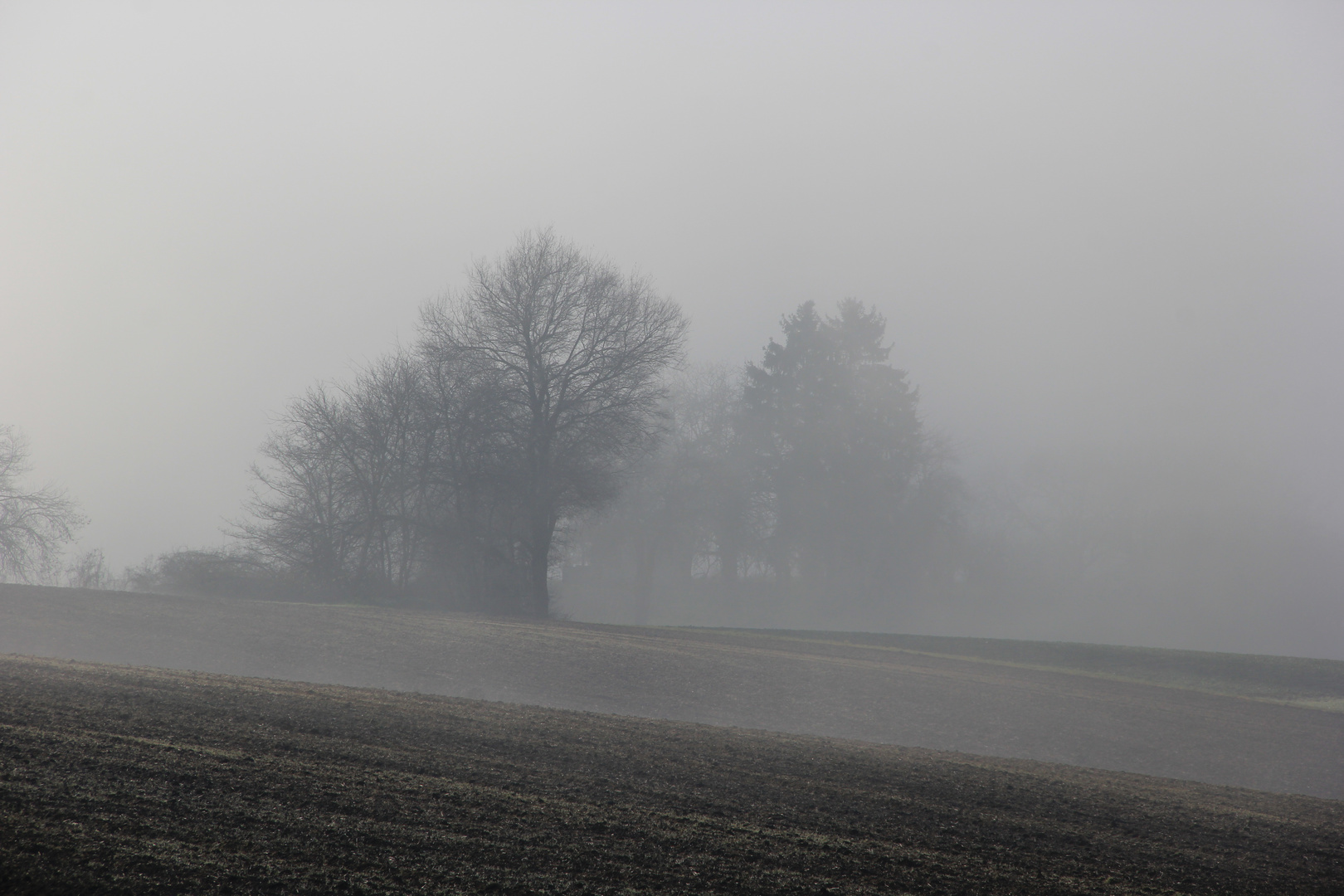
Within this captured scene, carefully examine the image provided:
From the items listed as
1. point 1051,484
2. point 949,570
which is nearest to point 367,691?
point 949,570

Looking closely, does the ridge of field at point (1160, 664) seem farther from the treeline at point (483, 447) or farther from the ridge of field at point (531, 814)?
the ridge of field at point (531, 814)

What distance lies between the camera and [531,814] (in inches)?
206

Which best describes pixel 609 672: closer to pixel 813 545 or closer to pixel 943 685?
pixel 943 685

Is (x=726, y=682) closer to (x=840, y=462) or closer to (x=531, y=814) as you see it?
(x=531, y=814)

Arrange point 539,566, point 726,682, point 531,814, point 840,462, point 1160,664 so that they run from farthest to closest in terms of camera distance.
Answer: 1. point 840,462
2. point 539,566
3. point 1160,664
4. point 726,682
5. point 531,814

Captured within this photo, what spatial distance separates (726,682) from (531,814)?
464 inches

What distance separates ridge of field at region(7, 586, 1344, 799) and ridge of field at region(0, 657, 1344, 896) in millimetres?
A: 4639

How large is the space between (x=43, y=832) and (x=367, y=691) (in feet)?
23.8

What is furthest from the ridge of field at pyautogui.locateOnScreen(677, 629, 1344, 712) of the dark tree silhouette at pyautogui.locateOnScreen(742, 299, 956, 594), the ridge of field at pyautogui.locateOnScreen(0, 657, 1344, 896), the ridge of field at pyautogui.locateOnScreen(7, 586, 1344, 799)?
the dark tree silhouette at pyautogui.locateOnScreen(742, 299, 956, 594)

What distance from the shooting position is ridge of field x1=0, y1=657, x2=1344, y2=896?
4.05 meters

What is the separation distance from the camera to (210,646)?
16.8 m

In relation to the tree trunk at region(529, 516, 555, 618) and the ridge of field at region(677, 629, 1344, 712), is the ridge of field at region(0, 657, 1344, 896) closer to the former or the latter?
the ridge of field at region(677, 629, 1344, 712)

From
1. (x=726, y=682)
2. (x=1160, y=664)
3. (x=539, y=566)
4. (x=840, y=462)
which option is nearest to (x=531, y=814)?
(x=726, y=682)

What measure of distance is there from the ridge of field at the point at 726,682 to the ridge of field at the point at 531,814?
4639mm
